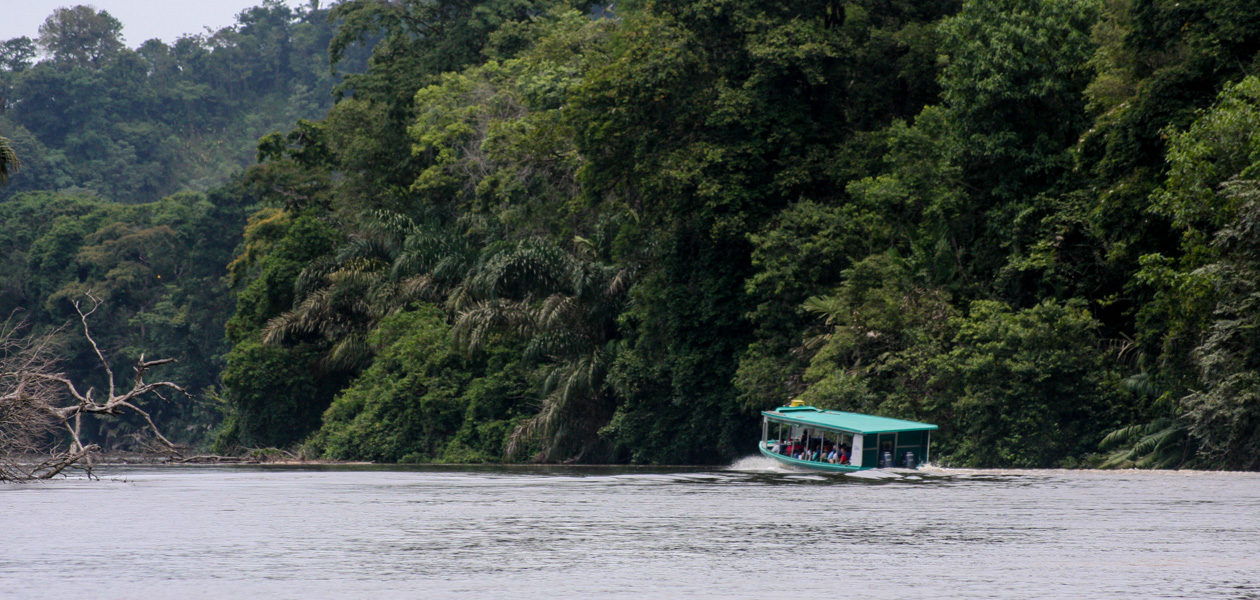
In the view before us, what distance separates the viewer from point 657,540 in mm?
18219

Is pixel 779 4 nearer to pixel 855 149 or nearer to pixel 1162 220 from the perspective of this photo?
pixel 855 149

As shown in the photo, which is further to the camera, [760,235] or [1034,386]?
[760,235]

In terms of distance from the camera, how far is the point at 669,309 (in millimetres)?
41062

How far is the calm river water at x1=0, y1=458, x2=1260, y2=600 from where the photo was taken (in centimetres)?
1426

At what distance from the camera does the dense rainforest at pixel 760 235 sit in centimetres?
2953

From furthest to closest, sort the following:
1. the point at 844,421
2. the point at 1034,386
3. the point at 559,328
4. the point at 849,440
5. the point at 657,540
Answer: the point at 559,328 → the point at 1034,386 → the point at 849,440 → the point at 844,421 → the point at 657,540

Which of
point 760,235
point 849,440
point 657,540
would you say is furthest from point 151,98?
point 657,540

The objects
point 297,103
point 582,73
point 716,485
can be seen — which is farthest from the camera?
point 297,103

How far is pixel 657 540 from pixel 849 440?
46.7 ft

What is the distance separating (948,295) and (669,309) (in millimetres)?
8664

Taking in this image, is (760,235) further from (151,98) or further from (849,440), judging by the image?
(151,98)

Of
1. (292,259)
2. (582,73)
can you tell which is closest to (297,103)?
(292,259)

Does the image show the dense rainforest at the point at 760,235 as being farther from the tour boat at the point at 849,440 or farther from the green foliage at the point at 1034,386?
the tour boat at the point at 849,440

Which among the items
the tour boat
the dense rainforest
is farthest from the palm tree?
the tour boat
